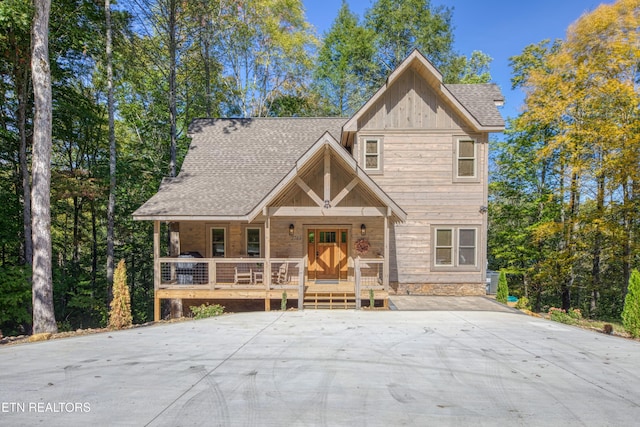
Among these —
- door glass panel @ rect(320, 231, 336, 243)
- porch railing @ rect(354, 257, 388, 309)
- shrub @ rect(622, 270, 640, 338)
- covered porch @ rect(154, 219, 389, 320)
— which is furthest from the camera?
door glass panel @ rect(320, 231, 336, 243)

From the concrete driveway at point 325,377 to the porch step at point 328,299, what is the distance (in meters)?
2.46

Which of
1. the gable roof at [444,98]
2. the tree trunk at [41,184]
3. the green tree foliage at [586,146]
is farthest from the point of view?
the green tree foliage at [586,146]

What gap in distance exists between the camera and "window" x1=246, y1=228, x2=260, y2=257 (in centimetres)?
1319

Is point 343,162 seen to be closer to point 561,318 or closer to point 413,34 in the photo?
point 561,318

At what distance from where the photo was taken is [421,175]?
1281 centimetres

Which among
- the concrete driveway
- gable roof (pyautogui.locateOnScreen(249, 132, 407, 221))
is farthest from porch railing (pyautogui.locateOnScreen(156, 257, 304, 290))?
the concrete driveway

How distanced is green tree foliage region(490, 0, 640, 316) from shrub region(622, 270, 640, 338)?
674 cm

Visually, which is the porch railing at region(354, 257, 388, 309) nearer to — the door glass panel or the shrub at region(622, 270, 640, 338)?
the door glass panel

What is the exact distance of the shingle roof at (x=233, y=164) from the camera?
37.0ft

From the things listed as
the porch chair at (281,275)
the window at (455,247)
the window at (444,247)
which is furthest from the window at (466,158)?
the porch chair at (281,275)

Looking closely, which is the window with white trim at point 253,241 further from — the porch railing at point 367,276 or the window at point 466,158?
the window at point 466,158

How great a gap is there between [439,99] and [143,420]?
13.0 m

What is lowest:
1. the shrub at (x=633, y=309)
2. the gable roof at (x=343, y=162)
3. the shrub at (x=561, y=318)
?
the shrub at (x=561, y=318)

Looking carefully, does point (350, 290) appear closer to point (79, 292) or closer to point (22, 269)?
point (22, 269)
